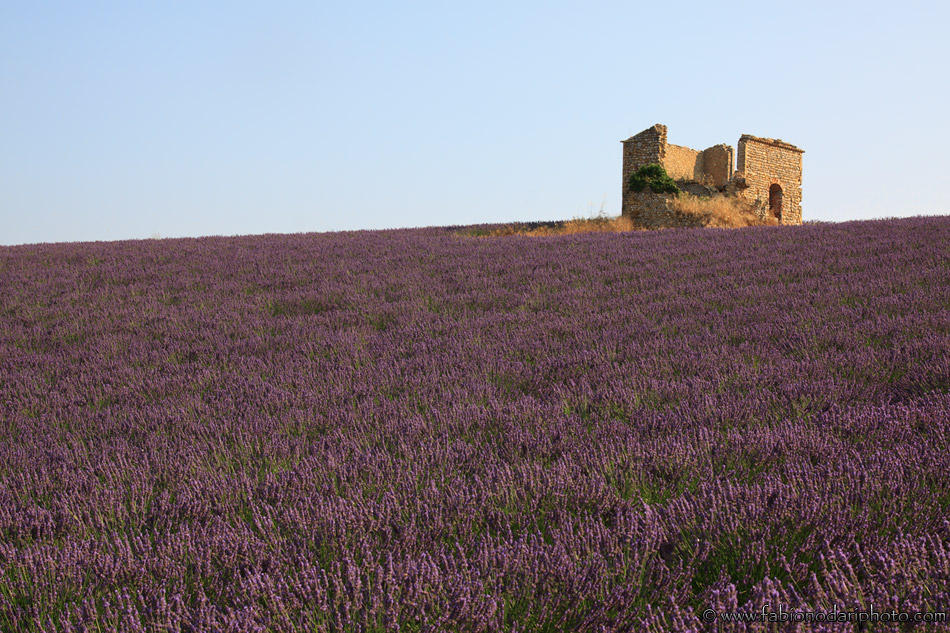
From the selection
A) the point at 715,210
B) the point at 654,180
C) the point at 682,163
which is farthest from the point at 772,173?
the point at 654,180

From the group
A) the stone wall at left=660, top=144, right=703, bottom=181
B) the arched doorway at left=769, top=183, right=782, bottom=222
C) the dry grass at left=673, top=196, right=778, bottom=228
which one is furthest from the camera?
the arched doorway at left=769, top=183, right=782, bottom=222

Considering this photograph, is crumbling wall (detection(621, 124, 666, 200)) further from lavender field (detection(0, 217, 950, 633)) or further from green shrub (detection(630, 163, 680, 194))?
lavender field (detection(0, 217, 950, 633))

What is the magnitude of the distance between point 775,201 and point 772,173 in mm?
1321

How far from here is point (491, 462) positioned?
2113mm

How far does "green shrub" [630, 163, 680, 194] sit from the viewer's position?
19.7 m

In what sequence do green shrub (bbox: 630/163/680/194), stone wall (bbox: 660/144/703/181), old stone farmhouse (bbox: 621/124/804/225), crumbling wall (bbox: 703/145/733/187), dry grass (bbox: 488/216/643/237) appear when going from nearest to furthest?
dry grass (bbox: 488/216/643/237), green shrub (bbox: 630/163/680/194), old stone farmhouse (bbox: 621/124/804/225), stone wall (bbox: 660/144/703/181), crumbling wall (bbox: 703/145/733/187)

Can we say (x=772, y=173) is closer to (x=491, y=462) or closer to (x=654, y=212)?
(x=654, y=212)

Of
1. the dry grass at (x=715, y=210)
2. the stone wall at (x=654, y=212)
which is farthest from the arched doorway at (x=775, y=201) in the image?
the stone wall at (x=654, y=212)

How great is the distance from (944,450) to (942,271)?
4660 mm

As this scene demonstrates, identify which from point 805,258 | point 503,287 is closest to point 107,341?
point 503,287

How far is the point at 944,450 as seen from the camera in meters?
A: 1.92

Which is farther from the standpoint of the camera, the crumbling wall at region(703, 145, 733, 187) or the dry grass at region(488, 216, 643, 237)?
the crumbling wall at region(703, 145, 733, 187)

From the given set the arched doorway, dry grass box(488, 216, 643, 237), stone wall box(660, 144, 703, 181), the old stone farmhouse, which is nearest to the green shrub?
the old stone farmhouse

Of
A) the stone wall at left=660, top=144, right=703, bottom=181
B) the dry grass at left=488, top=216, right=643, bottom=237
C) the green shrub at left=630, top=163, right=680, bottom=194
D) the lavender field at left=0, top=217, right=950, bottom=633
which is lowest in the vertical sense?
the lavender field at left=0, top=217, right=950, bottom=633
